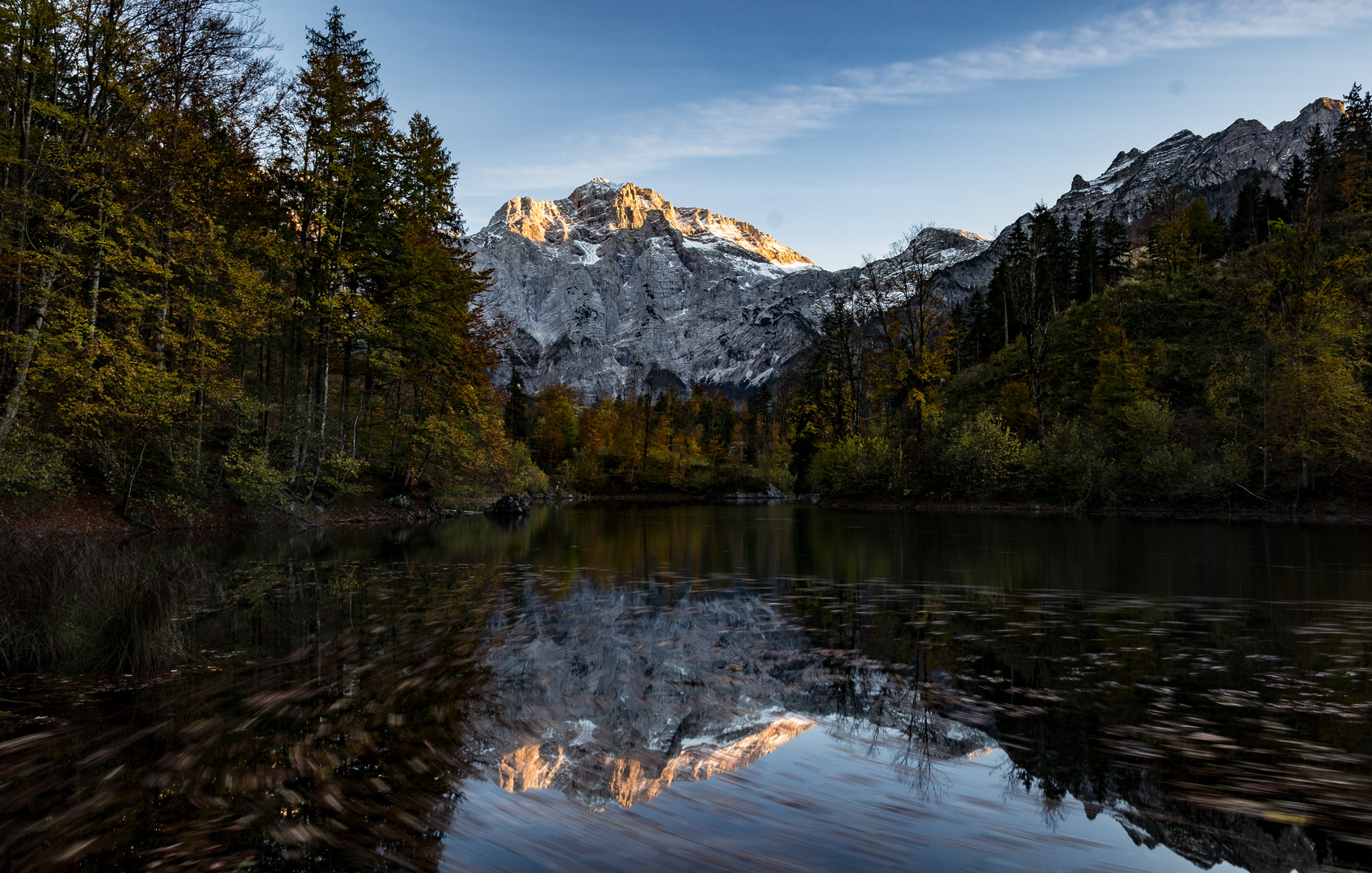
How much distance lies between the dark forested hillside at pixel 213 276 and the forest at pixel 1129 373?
93.5 feet

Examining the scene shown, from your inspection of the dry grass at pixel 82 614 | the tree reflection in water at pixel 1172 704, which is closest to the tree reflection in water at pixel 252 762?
the dry grass at pixel 82 614

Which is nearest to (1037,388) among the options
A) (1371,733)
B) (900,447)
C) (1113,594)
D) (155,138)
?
(900,447)

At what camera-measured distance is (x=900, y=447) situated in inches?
1747

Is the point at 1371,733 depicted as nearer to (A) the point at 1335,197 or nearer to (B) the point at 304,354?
(B) the point at 304,354

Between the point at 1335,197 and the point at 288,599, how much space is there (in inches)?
3445

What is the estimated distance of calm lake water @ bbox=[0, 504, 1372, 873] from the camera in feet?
10.4

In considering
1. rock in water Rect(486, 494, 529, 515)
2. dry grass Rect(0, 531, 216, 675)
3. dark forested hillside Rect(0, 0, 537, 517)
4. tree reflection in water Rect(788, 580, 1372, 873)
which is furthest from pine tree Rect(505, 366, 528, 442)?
tree reflection in water Rect(788, 580, 1372, 873)

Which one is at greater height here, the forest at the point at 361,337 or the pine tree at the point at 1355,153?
the pine tree at the point at 1355,153

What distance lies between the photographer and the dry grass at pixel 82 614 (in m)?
6.11

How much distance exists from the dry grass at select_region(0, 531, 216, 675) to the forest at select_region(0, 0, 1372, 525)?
11.6 m

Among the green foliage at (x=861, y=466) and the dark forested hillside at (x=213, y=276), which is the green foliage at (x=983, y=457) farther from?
the dark forested hillside at (x=213, y=276)

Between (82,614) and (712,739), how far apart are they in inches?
257

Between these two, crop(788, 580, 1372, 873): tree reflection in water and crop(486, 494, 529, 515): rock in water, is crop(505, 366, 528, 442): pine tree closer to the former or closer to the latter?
crop(486, 494, 529, 515): rock in water

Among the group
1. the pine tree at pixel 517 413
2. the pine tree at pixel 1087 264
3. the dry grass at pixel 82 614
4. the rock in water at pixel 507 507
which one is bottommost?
the rock in water at pixel 507 507
